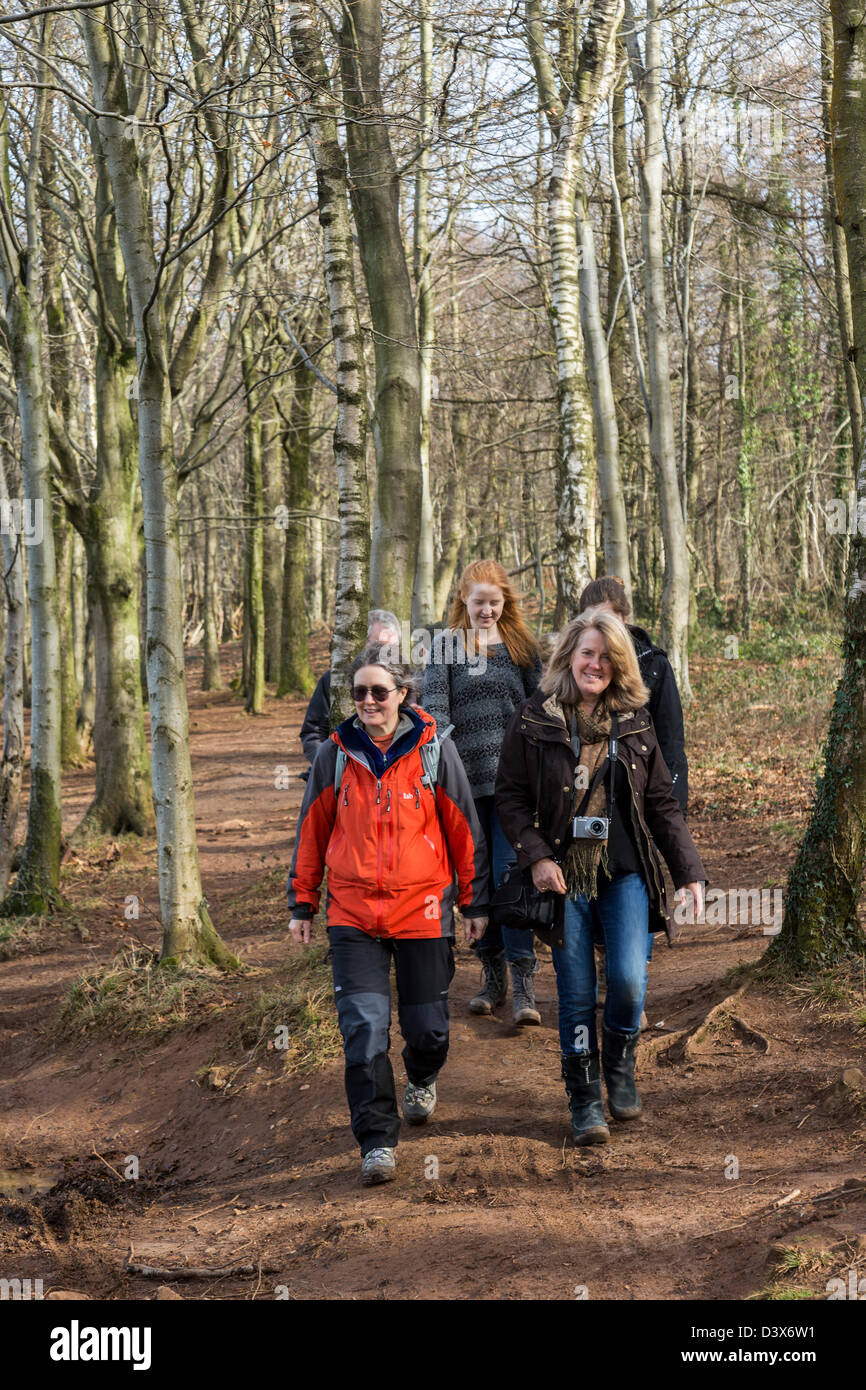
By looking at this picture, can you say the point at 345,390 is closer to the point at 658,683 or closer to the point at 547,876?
the point at 658,683

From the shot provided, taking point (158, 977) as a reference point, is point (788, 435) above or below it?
above

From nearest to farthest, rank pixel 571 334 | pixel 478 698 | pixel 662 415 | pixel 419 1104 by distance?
pixel 419 1104 < pixel 478 698 < pixel 571 334 < pixel 662 415

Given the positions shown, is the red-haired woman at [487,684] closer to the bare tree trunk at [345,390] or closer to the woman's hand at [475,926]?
the woman's hand at [475,926]

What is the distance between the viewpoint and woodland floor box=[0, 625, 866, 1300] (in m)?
3.94

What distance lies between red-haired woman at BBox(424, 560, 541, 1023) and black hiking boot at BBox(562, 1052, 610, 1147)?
116 cm

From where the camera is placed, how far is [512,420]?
31375 millimetres

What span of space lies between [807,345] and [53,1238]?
2467cm

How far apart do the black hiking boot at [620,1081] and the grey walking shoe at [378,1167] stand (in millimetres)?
975

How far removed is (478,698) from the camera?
6121mm

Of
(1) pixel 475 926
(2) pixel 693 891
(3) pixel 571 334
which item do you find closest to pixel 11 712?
(1) pixel 475 926

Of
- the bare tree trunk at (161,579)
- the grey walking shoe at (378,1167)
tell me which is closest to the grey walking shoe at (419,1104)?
the grey walking shoe at (378,1167)

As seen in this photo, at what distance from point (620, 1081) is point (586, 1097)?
0.90ft

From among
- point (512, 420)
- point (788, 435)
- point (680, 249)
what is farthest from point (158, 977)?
point (512, 420)
